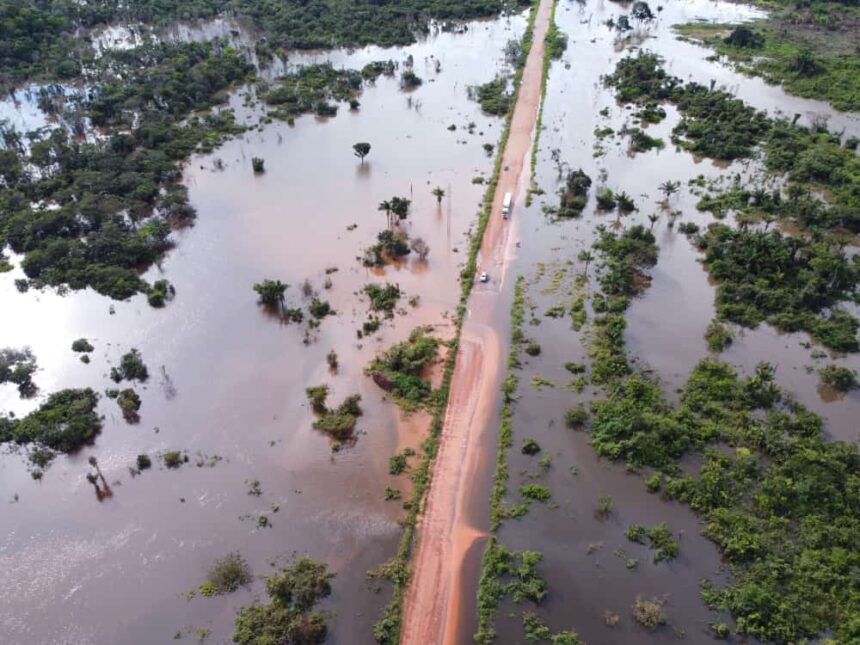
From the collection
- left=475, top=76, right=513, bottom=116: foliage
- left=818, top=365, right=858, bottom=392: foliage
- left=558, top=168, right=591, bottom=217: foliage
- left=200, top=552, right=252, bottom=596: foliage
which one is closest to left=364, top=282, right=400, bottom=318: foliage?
left=558, top=168, right=591, bottom=217: foliage

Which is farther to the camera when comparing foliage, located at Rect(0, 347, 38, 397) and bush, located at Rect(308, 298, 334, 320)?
bush, located at Rect(308, 298, 334, 320)

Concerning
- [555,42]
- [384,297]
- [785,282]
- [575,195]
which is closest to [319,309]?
[384,297]

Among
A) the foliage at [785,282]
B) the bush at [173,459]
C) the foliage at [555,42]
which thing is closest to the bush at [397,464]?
the bush at [173,459]

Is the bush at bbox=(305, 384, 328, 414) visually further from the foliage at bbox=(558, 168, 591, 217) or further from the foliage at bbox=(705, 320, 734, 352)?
the foliage at bbox=(558, 168, 591, 217)

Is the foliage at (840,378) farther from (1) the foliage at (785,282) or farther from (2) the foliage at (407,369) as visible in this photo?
(2) the foliage at (407,369)

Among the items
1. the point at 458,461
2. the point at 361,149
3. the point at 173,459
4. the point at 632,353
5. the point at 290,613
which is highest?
the point at 361,149

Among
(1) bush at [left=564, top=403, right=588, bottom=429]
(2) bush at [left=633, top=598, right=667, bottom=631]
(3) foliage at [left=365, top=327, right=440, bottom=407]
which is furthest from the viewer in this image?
(3) foliage at [left=365, top=327, right=440, bottom=407]

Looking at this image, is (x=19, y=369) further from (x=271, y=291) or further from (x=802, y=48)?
(x=802, y=48)
